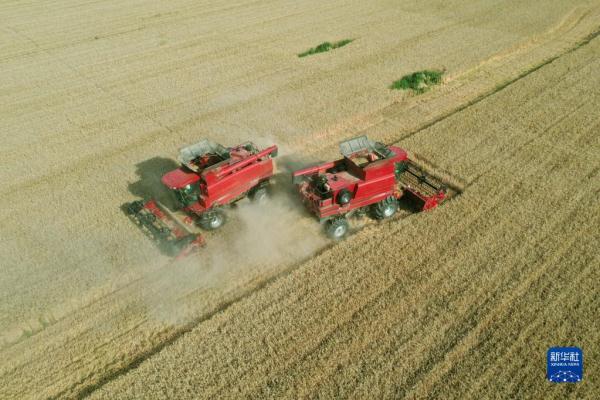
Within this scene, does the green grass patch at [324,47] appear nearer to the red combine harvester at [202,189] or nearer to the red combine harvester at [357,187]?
the red combine harvester at [202,189]

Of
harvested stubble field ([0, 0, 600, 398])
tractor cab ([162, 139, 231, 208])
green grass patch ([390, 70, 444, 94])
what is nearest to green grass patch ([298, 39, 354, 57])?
harvested stubble field ([0, 0, 600, 398])

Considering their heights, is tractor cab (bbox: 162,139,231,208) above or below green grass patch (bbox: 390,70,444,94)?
above

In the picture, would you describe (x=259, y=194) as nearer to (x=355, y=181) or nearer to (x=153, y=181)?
(x=355, y=181)

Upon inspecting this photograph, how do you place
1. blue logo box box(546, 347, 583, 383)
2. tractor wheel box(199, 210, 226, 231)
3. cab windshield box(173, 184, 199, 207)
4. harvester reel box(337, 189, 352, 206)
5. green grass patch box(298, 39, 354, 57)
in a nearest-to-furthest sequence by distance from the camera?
blue logo box box(546, 347, 583, 383) < harvester reel box(337, 189, 352, 206) < cab windshield box(173, 184, 199, 207) < tractor wheel box(199, 210, 226, 231) < green grass patch box(298, 39, 354, 57)

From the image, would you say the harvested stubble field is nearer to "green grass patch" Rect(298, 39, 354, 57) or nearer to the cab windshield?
"green grass patch" Rect(298, 39, 354, 57)

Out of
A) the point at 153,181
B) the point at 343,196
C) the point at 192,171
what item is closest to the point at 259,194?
the point at 192,171

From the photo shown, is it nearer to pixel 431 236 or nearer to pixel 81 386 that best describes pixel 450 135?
pixel 431 236

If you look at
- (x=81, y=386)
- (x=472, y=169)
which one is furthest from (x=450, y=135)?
(x=81, y=386)

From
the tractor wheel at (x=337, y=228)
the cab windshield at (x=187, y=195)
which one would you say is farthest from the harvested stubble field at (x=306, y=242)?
the cab windshield at (x=187, y=195)
